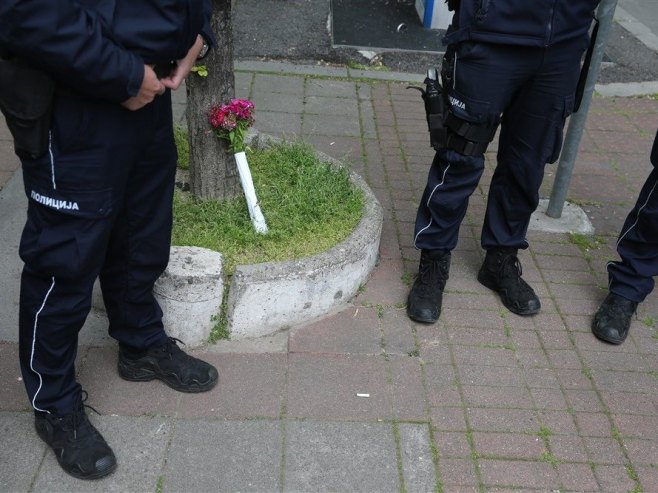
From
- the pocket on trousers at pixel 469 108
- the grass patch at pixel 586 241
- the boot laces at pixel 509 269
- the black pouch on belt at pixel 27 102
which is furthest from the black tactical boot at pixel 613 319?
the black pouch on belt at pixel 27 102

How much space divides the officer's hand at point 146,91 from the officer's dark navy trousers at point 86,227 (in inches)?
1.9

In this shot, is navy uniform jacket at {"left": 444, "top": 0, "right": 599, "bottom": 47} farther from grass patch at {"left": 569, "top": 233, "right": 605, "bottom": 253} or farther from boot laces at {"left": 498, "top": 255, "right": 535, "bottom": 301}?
grass patch at {"left": 569, "top": 233, "right": 605, "bottom": 253}

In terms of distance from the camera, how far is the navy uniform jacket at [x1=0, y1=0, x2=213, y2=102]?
81.9 inches

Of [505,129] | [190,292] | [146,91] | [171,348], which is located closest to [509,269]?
[505,129]

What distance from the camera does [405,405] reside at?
10.0 feet

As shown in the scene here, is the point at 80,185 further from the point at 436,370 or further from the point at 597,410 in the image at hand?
the point at 597,410

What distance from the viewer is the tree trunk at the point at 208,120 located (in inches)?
139

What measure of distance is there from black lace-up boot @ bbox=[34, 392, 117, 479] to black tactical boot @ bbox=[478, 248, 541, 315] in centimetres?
193

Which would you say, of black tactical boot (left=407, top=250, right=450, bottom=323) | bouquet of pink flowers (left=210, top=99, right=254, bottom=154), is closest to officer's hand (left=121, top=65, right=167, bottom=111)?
bouquet of pink flowers (left=210, top=99, right=254, bottom=154)

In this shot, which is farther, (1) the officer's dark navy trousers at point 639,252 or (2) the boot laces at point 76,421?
(1) the officer's dark navy trousers at point 639,252

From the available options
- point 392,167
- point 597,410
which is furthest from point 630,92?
point 597,410

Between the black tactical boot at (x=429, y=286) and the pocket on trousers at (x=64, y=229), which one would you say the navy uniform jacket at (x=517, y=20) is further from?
the pocket on trousers at (x=64, y=229)

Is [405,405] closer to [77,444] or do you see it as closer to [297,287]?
[297,287]

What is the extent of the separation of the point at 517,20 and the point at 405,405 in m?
1.57
